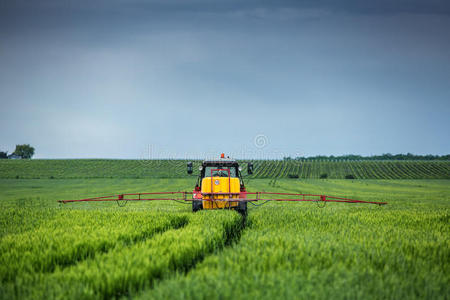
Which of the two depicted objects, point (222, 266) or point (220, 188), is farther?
point (220, 188)

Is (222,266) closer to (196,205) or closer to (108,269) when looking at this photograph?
(108,269)

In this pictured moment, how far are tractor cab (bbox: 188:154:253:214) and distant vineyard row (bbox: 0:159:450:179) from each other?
45780 mm

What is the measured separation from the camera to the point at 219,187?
10.8 meters

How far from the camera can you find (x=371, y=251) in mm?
4668

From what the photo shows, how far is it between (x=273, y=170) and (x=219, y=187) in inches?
2243

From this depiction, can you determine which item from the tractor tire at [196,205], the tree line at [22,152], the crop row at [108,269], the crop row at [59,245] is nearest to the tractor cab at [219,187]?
the tractor tire at [196,205]

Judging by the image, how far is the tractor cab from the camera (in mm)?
10586

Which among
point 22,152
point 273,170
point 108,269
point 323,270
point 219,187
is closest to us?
point 323,270

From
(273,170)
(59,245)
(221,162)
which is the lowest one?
(273,170)

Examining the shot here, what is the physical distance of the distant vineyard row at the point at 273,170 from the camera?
57.6 meters

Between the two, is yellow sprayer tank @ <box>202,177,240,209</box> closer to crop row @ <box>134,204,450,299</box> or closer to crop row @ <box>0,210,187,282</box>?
crop row @ <box>0,210,187,282</box>

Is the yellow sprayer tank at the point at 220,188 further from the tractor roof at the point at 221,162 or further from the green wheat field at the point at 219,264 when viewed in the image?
the green wheat field at the point at 219,264

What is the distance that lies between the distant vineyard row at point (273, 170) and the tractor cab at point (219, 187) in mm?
45780

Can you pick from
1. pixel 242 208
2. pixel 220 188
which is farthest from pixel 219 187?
pixel 242 208
